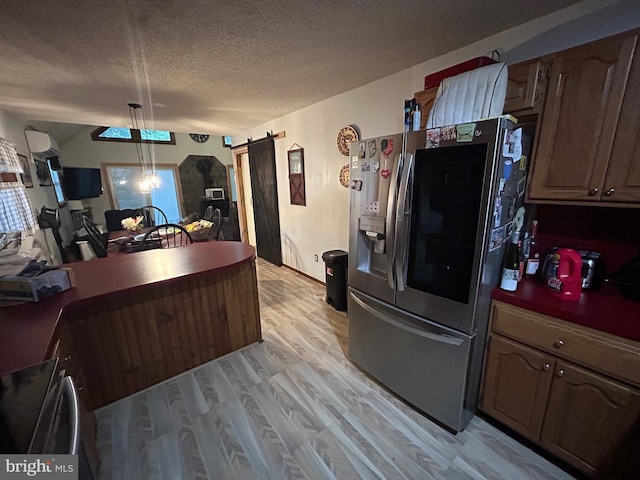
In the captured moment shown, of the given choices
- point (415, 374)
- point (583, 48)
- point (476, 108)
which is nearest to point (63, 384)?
point (415, 374)

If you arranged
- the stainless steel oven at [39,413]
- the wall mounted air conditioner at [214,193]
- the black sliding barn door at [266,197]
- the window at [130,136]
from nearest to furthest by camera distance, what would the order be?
the stainless steel oven at [39,413] < the black sliding barn door at [266,197] < the window at [130,136] < the wall mounted air conditioner at [214,193]

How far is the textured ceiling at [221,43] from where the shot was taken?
52.6 inches

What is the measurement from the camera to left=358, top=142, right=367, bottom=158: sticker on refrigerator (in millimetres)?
1587

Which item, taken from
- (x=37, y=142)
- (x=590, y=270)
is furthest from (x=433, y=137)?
(x=37, y=142)

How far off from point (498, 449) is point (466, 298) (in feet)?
2.87

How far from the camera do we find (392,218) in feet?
4.76

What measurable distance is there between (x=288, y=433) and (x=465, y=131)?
6.13 feet

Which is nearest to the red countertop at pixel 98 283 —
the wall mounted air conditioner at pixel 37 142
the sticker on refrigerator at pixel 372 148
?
the sticker on refrigerator at pixel 372 148

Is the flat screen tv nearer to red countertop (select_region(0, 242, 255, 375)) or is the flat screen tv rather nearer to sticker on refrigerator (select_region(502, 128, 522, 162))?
red countertop (select_region(0, 242, 255, 375))

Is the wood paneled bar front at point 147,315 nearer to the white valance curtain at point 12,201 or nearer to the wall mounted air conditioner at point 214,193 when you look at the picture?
the white valance curtain at point 12,201

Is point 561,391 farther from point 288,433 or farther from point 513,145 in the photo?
point 288,433

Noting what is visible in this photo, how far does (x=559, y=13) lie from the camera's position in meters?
1.40

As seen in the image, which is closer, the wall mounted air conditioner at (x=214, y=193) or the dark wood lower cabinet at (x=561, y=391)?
the dark wood lower cabinet at (x=561, y=391)

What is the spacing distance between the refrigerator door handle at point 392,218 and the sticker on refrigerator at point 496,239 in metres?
0.47
